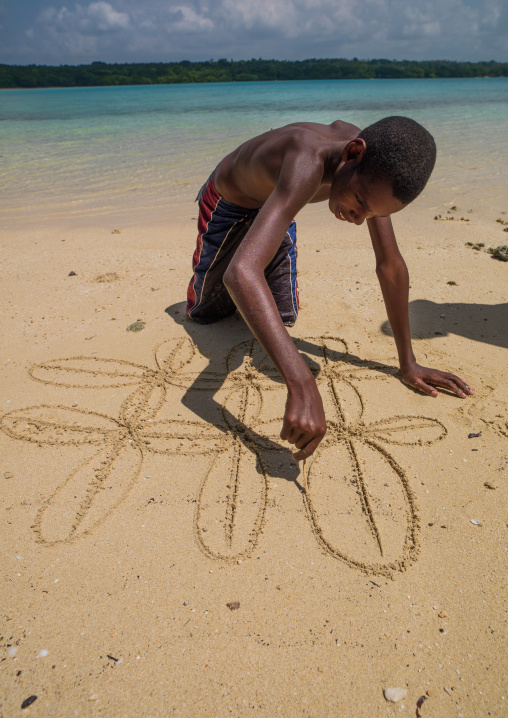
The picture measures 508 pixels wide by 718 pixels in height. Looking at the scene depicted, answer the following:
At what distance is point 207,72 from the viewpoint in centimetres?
6275

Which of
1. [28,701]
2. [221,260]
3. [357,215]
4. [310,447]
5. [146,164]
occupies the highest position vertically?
[357,215]

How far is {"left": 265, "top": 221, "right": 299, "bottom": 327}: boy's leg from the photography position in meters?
3.02

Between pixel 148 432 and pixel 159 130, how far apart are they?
1421 centimetres

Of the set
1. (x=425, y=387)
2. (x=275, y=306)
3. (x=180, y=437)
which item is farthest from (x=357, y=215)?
(x=180, y=437)

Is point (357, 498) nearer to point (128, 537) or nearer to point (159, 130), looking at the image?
point (128, 537)

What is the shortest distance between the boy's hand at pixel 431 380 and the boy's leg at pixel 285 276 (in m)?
0.90

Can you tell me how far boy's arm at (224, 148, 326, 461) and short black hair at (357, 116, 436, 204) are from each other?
25cm

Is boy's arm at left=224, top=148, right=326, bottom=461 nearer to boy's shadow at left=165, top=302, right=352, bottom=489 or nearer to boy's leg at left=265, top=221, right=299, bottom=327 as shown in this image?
boy's shadow at left=165, top=302, right=352, bottom=489

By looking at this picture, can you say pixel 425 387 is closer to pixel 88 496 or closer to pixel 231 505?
pixel 231 505

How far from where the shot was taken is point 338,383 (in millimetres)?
2596

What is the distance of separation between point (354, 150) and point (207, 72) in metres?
72.0

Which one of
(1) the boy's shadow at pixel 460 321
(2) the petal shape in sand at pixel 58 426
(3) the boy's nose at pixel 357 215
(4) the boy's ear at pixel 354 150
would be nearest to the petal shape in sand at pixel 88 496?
(2) the petal shape in sand at pixel 58 426

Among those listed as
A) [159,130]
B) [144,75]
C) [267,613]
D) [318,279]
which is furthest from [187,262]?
[144,75]

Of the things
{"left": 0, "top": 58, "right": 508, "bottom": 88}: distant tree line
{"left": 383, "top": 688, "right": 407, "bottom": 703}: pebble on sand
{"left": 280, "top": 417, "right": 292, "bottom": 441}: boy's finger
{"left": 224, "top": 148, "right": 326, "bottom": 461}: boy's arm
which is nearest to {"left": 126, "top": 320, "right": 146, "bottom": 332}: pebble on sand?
{"left": 224, "top": 148, "right": 326, "bottom": 461}: boy's arm
